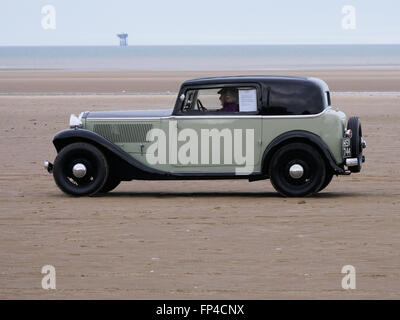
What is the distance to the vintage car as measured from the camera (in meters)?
13.0

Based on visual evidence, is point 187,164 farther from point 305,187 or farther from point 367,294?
point 367,294

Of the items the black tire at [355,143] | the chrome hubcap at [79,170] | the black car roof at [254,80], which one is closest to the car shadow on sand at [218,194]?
the chrome hubcap at [79,170]

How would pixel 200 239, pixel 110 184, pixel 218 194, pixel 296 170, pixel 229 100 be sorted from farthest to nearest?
pixel 110 184 < pixel 218 194 < pixel 229 100 < pixel 296 170 < pixel 200 239

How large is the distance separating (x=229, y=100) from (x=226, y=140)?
1.73 ft

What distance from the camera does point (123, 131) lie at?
13469 millimetres

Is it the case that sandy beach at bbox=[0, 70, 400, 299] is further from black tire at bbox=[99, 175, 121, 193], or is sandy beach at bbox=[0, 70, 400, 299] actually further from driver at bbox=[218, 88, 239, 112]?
driver at bbox=[218, 88, 239, 112]

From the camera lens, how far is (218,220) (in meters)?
11.5

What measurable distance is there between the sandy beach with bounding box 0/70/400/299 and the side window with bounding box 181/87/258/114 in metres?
1.12

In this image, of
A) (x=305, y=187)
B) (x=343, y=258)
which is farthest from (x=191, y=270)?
(x=305, y=187)

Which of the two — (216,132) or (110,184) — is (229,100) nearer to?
(216,132)

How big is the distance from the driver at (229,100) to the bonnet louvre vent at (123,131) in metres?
1.01

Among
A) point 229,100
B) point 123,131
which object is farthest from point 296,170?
point 123,131

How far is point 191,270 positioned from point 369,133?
14.6 m

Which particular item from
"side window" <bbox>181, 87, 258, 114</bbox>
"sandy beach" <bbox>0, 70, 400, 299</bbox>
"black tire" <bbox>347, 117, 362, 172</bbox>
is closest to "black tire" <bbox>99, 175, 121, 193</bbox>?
"sandy beach" <bbox>0, 70, 400, 299</bbox>
